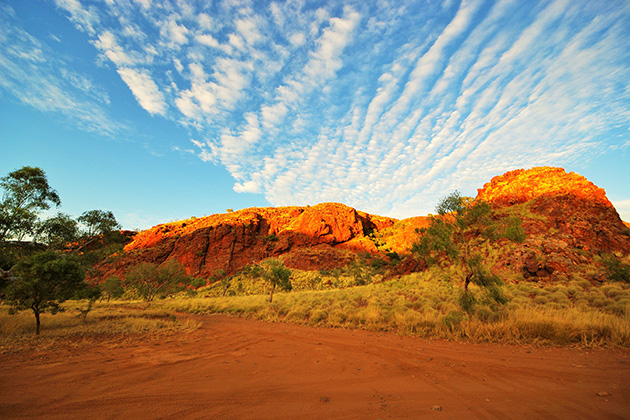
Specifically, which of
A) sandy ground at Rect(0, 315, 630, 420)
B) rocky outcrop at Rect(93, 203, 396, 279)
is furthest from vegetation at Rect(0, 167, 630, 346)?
rocky outcrop at Rect(93, 203, 396, 279)

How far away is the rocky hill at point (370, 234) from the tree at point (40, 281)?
3.98 meters

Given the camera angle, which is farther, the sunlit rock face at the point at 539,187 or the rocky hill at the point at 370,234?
the sunlit rock face at the point at 539,187

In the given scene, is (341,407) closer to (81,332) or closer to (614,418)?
(614,418)

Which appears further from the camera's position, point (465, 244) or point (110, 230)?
point (110, 230)

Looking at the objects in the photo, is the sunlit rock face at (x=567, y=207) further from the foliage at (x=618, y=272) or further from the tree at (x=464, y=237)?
the tree at (x=464, y=237)

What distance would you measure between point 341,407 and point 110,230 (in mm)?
18865

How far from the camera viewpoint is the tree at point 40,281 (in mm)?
9508

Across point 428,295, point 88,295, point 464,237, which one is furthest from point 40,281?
point 88,295

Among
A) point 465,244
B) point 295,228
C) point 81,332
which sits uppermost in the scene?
point 295,228

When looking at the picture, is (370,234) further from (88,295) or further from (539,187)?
(88,295)

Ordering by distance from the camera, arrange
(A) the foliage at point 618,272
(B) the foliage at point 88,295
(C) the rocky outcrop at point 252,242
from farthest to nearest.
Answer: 1. (C) the rocky outcrop at point 252,242
2. (A) the foliage at point 618,272
3. (B) the foliage at point 88,295

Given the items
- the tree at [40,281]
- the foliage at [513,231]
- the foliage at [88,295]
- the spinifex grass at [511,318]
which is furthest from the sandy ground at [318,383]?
the foliage at [88,295]

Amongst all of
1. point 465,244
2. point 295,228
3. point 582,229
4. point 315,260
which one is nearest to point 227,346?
point 465,244

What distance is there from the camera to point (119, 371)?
16.3 ft
